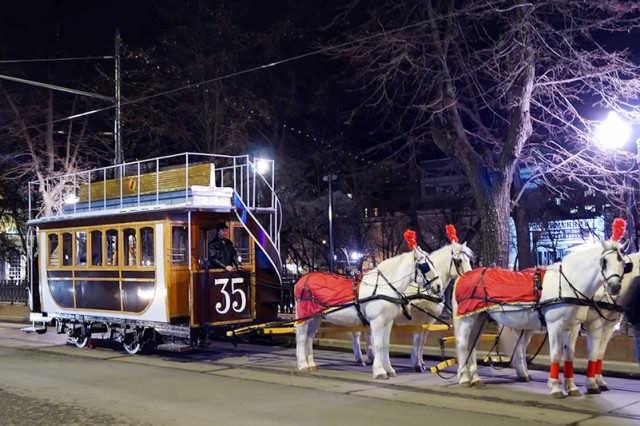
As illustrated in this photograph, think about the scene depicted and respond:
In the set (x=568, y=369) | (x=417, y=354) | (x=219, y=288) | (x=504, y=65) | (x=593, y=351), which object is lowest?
(x=417, y=354)

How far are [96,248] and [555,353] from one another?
10625mm

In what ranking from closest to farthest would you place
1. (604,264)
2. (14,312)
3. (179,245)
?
(604,264)
(179,245)
(14,312)

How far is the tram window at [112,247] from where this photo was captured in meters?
15.2

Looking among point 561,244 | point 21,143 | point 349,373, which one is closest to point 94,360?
point 349,373

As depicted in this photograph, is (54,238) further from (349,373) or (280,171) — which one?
(280,171)

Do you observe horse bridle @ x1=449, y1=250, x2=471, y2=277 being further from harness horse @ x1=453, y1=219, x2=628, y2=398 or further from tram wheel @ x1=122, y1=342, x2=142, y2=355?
tram wheel @ x1=122, y1=342, x2=142, y2=355

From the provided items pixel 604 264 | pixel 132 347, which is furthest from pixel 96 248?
pixel 604 264

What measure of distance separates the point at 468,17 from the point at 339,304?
25.2 ft

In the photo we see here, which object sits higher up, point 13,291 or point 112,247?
point 112,247

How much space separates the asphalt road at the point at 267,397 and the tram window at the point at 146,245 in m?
2.16

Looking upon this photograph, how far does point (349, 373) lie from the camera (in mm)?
12234

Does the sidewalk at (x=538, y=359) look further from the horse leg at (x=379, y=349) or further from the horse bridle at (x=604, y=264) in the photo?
the horse bridle at (x=604, y=264)

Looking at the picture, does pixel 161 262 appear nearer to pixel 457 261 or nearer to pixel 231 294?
pixel 231 294

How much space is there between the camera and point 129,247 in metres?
15.0
